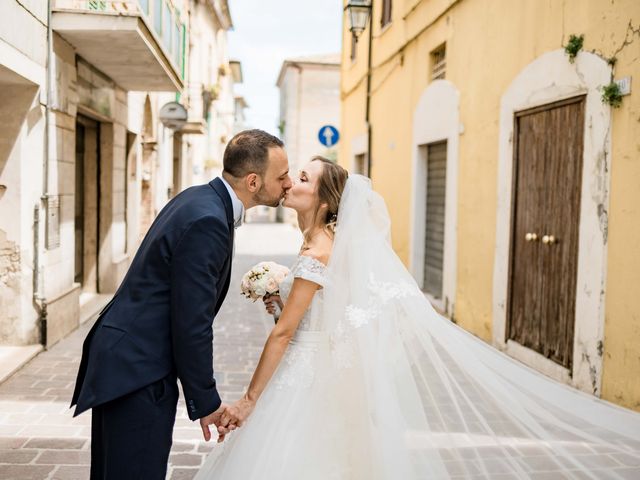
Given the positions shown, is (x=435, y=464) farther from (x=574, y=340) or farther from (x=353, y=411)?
(x=574, y=340)

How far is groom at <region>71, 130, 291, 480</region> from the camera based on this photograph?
238cm

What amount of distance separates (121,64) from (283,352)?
695 centimetres

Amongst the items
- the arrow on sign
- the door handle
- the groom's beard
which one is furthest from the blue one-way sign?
the groom's beard

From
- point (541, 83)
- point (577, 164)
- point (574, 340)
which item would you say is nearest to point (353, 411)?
point (574, 340)

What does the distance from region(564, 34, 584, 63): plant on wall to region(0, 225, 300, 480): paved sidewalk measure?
4.18 m

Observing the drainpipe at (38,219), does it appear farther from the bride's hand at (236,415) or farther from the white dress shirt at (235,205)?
the white dress shirt at (235,205)

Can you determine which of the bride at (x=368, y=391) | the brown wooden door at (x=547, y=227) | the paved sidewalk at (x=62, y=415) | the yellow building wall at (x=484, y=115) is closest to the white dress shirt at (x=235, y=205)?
the bride at (x=368, y=391)

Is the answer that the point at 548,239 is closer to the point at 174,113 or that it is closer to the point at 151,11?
the point at 151,11

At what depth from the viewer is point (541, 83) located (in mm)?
6469

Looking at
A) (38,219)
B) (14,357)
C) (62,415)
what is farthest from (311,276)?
(38,219)

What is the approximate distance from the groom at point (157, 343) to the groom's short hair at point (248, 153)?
0.69 ft

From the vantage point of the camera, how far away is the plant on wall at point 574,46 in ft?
18.7

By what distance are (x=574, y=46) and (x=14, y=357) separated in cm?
597

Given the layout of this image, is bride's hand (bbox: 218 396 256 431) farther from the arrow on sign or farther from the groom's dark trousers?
the arrow on sign
